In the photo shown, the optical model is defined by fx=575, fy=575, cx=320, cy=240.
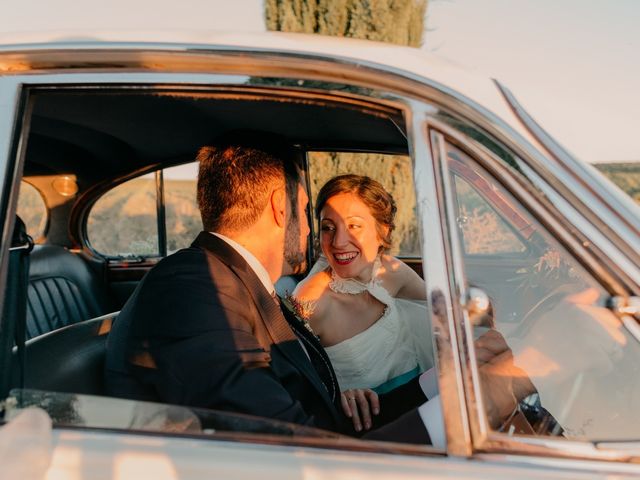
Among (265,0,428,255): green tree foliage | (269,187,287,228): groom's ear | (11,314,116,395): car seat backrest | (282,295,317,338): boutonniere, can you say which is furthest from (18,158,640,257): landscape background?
(265,0,428,255): green tree foliage

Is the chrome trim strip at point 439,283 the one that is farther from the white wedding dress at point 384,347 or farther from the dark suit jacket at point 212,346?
the white wedding dress at point 384,347

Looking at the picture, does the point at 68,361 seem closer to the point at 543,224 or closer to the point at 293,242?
the point at 293,242

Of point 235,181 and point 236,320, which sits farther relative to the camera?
point 235,181

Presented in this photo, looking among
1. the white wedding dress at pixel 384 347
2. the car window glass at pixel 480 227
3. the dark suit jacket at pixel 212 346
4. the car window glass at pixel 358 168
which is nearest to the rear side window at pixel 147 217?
the car window glass at pixel 358 168

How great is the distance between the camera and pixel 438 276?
1118 mm

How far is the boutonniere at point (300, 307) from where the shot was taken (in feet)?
7.40

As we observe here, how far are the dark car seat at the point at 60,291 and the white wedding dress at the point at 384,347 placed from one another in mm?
1640

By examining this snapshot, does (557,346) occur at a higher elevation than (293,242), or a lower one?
lower

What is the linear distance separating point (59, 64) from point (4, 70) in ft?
0.38

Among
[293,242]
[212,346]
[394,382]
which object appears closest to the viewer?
[212,346]

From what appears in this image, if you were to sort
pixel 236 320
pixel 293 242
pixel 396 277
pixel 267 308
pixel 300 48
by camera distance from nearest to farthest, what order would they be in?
1. pixel 300 48
2. pixel 236 320
3. pixel 267 308
4. pixel 293 242
5. pixel 396 277

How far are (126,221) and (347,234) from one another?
1943 mm

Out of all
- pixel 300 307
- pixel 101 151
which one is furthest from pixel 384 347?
pixel 101 151

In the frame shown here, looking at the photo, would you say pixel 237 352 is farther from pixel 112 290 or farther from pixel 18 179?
pixel 112 290
